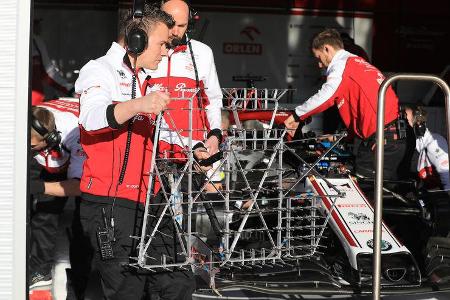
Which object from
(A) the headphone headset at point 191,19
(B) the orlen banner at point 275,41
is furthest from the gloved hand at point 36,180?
(B) the orlen banner at point 275,41

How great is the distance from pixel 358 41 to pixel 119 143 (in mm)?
6880

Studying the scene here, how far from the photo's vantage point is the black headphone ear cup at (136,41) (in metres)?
3.55

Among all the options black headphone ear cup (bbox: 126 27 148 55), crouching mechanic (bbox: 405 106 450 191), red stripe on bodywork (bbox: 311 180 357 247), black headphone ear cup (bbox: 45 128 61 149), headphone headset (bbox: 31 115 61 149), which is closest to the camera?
black headphone ear cup (bbox: 126 27 148 55)

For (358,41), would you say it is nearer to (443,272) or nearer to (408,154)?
(408,154)

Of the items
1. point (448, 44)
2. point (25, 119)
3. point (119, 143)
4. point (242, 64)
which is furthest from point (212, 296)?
point (448, 44)

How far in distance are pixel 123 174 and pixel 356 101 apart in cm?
323

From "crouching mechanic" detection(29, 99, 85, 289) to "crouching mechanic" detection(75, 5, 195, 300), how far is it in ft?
4.28

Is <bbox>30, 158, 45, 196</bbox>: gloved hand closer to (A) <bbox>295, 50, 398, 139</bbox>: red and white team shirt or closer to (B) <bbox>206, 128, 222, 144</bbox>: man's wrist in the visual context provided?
(B) <bbox>206, 128, 222, 144</bbox>: man's wrist

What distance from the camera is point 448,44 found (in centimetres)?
1038

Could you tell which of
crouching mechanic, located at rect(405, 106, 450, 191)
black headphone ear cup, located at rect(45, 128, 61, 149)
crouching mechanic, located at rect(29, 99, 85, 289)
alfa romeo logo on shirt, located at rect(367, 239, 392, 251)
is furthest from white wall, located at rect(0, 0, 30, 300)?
crouching mechanic, located at rect(405, 106, 450, 191)

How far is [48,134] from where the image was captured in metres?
5.52

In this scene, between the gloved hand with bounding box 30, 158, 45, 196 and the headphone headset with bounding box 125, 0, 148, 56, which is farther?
the gloved hand with bounding box 30, 158, 45, 196

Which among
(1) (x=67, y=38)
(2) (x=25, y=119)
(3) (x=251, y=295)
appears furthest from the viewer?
(1) (x=67, y=38)

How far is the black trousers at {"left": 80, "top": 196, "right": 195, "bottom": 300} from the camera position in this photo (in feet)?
12.3
